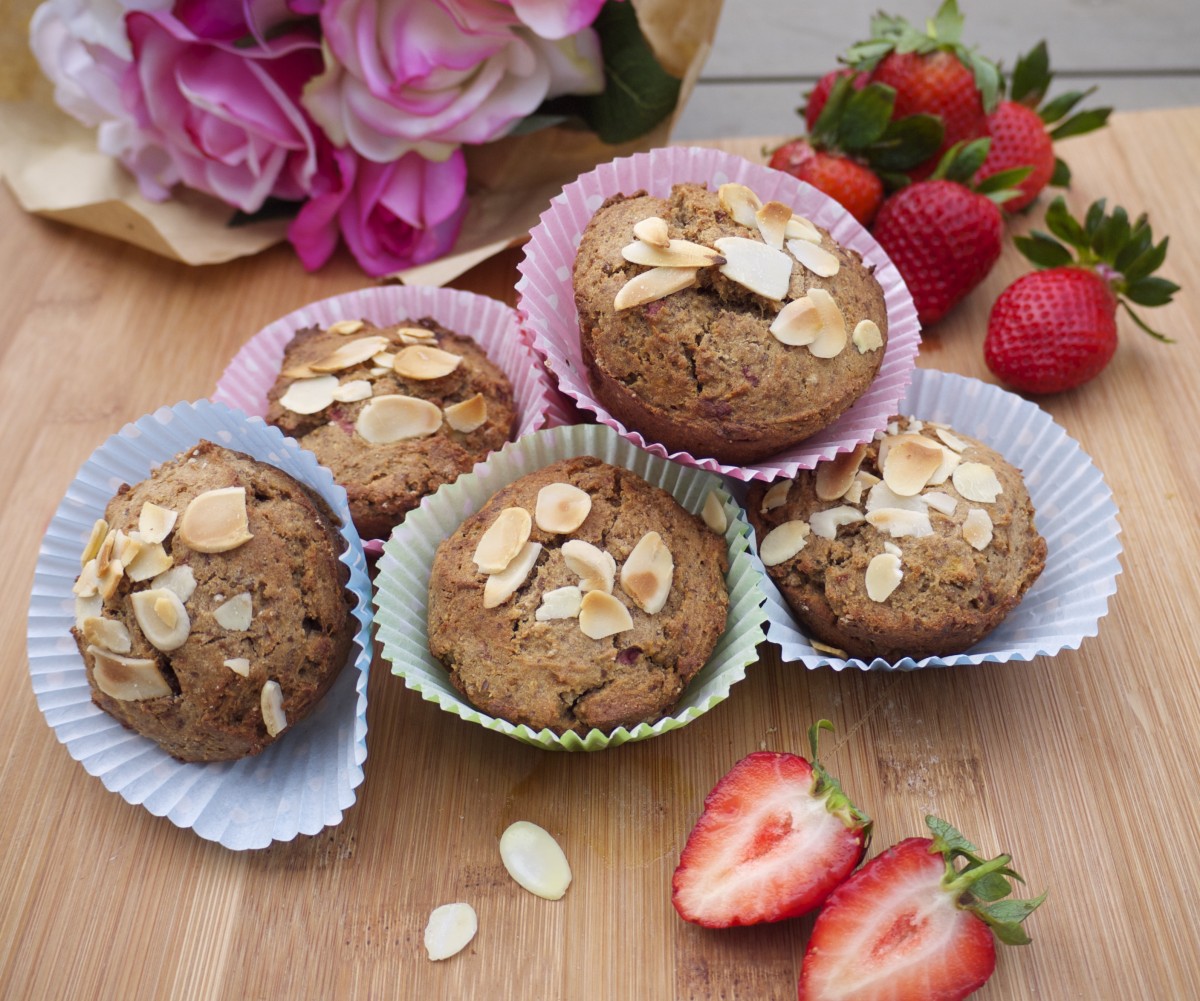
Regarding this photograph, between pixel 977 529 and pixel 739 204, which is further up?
pixel 739 204

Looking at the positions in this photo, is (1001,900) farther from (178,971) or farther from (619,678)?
(178,971)

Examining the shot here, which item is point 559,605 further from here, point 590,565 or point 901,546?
point 901,546

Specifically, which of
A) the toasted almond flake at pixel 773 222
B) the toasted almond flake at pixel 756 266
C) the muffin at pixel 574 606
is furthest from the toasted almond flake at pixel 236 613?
the toasted almond flake at pixel 773 222

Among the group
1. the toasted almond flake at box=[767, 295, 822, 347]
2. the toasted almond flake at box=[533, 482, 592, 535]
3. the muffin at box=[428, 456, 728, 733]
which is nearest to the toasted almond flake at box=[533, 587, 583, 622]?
the muffin at box=[428, 456, 728, 733]

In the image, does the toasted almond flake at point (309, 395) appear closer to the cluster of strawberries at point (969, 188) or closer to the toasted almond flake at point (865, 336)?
the toasted almond flake at point (865, 336)

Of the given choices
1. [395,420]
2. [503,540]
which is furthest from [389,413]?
[503,540]

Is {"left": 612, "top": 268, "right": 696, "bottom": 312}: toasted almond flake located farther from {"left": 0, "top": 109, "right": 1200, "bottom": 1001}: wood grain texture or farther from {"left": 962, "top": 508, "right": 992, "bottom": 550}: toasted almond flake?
{"left": 0, "top": 109, "right": 1200, "bottom": 1001}: wood grain texture

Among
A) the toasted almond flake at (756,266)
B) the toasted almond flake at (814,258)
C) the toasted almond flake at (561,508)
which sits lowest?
the toasted almond flake at (561,508)

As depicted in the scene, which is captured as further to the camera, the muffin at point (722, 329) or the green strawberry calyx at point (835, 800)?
the muffin at point (722, 329)

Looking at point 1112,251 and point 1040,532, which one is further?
point 1112,251
